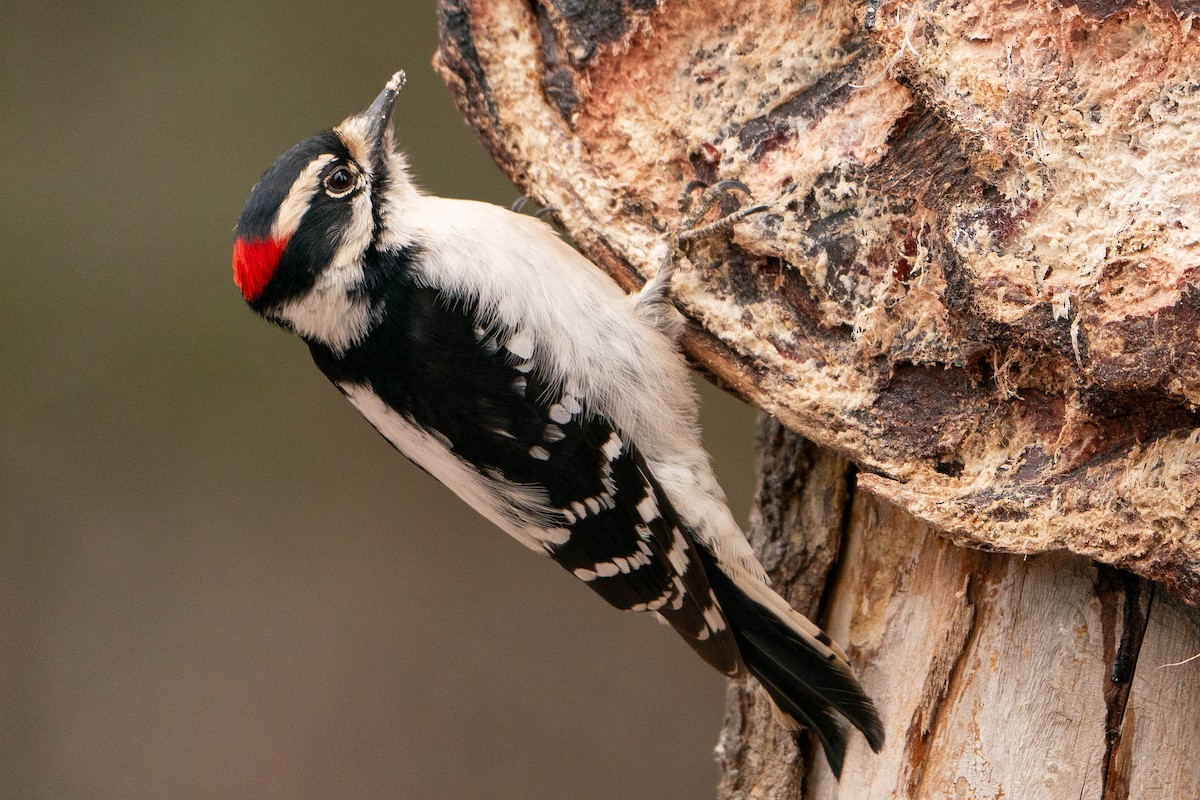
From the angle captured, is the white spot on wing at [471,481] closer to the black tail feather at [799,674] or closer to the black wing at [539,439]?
the black wing at [539,439]

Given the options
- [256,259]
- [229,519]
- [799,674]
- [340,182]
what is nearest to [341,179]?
[340,182]

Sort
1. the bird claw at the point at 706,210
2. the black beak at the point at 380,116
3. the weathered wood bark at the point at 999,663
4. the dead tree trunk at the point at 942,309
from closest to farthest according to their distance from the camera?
the dead tree trunk at the point at 942,309 < the weathered wood bark at the point at 999,663 < the bird claw at the point at 706,210 < the black beak at the point at 380,116

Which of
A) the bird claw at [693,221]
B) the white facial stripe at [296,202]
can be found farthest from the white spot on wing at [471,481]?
the bird claw at [693,221]

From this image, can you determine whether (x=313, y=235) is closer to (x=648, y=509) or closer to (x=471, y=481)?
(x=471, y=481)

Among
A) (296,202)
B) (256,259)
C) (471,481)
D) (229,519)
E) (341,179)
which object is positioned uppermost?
(341,179)

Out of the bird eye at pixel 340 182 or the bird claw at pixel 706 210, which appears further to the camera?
the bird eye at pixel 340 182

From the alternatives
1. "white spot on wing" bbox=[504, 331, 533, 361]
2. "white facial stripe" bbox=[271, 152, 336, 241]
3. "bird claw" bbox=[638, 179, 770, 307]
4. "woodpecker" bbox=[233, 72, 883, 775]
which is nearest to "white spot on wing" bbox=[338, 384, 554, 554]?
"woodpecker" bbox=[233, 72, 883, 775]
